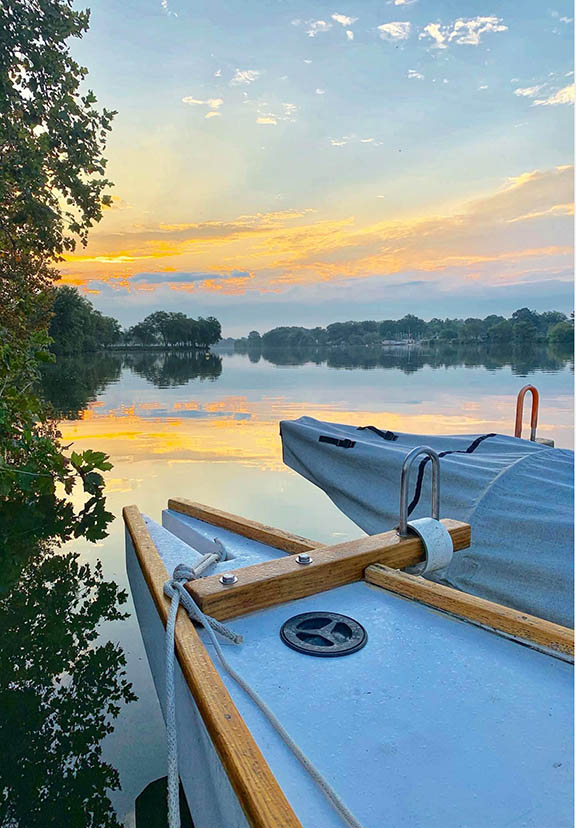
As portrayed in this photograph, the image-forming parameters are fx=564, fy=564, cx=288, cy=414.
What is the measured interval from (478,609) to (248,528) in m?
1.78

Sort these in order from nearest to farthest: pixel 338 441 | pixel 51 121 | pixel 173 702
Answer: pixel 173 702, pixel 338 441, pixel 51 121

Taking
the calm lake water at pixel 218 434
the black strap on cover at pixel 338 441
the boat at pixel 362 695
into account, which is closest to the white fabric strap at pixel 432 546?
the boat at pixel 362 695

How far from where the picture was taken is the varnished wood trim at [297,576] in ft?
6.72

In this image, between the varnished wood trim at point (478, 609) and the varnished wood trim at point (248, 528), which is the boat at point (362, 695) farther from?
the varnished wood trim at point (248, 528)

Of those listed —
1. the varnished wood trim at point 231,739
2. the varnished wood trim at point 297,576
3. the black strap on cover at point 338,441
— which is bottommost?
the varnished wood trim at point 231,739

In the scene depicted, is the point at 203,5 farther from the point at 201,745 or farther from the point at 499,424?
the point at 201,745

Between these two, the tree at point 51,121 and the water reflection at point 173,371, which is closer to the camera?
the tree at point 51,121

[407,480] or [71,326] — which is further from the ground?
[71,326]

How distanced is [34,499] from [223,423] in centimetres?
705

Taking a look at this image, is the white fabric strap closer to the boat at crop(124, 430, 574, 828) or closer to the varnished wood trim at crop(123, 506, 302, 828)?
the boat at crop(124, 430, 574, 828)

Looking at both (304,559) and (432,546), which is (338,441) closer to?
(432,546)

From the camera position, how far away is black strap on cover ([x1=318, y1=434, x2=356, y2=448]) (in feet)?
15.2

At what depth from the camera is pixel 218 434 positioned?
12.1 metres

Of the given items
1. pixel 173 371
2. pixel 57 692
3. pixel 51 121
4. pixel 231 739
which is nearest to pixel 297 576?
pixel 231 739
